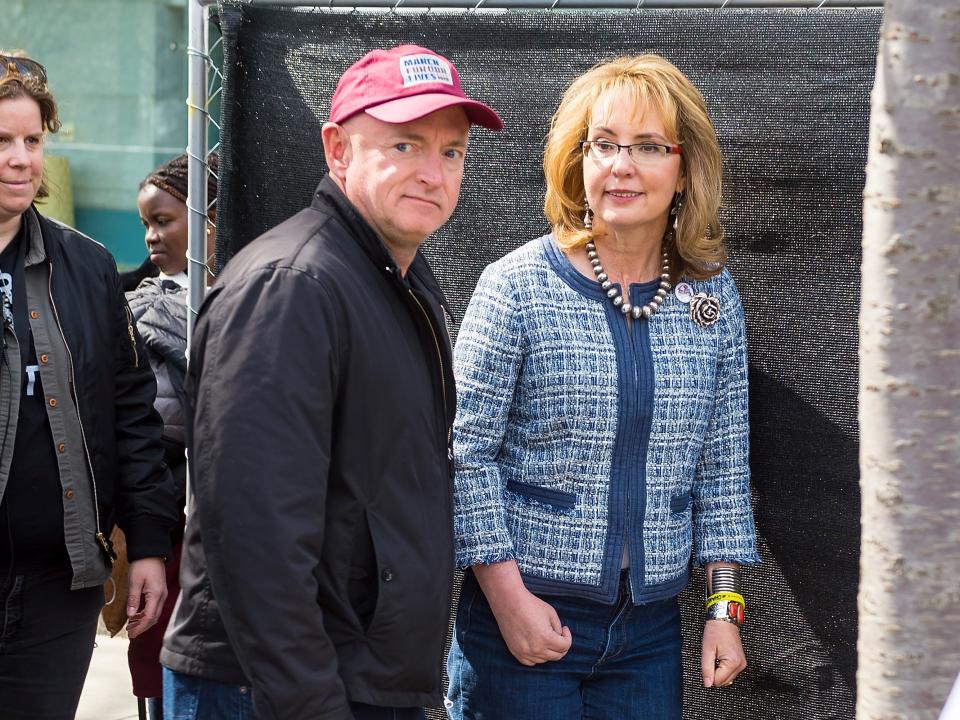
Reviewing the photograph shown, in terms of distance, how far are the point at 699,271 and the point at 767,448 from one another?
486 mm

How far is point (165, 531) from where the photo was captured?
3080 mm

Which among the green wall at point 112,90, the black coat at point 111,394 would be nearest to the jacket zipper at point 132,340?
the black coat at point 111,394

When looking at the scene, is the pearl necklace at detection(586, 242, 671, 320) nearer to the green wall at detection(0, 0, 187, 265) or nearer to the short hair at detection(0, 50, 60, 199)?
the short hair at detection(0, 50, 60, 199)

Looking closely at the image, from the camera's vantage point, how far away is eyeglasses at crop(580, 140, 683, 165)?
8.79 ft

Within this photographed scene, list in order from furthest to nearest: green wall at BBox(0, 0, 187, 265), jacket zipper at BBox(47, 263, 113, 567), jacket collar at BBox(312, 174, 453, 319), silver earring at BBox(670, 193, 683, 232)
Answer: green wall at BBox(0, 0, 187, 265) → jacket zipper at BBox(47, 263, 113, 567) → silver earring at BBox(670, 193, 683, 232) → jacket collar at BBox(312, 174, 453, 319)

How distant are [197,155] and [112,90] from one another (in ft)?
14.1

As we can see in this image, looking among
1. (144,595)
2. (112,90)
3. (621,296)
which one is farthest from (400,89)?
(112,90)

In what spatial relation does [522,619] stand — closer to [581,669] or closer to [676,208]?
[581,669]

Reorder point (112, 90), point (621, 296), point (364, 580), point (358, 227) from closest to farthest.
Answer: point (364, 580)
point (358, 227)
point (621, 296)
point (112, 90)

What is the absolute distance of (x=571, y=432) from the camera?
259 centimetres

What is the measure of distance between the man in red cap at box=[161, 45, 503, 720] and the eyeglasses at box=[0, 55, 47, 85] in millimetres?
1073

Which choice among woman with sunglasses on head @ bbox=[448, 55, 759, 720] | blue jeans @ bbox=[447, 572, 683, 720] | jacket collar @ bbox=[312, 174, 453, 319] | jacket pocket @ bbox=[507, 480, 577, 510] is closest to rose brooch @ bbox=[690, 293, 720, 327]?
woman with sunglasses on head @ bbox=[448, 55, 759, 720]

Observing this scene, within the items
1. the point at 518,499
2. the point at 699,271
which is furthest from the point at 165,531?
the point at 699,271

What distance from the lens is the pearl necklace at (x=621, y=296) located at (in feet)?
8.76
